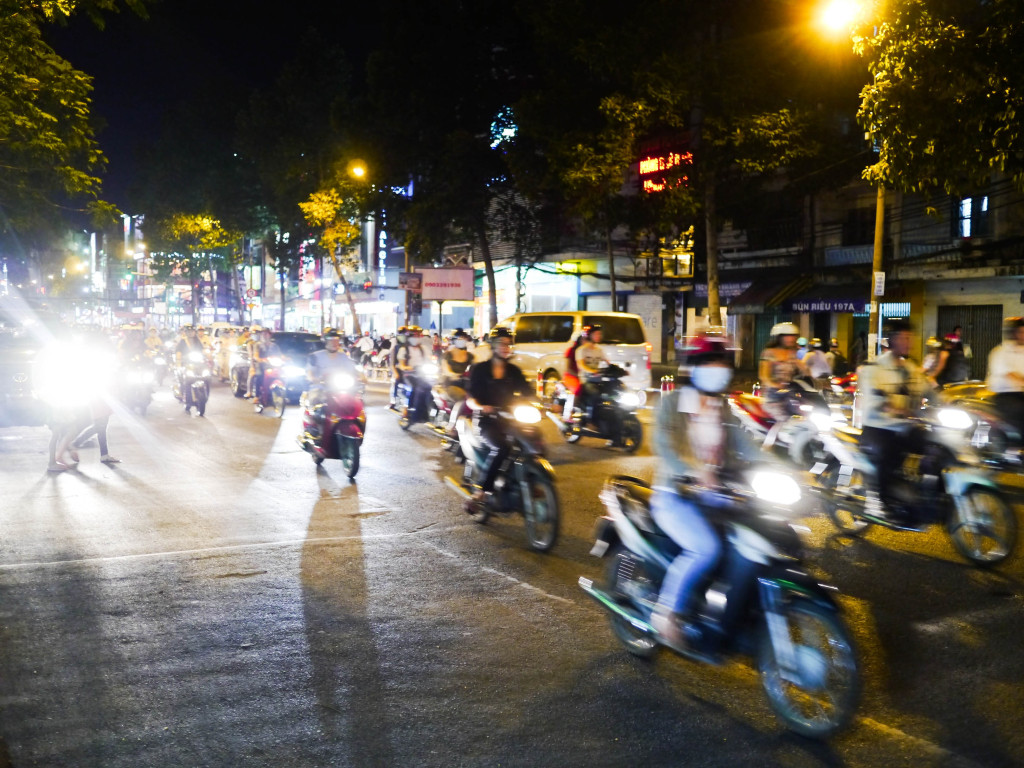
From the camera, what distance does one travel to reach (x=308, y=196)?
52.7 meters

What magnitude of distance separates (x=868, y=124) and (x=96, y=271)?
17123cm

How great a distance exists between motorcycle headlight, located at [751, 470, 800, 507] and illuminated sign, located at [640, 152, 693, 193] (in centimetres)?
2298

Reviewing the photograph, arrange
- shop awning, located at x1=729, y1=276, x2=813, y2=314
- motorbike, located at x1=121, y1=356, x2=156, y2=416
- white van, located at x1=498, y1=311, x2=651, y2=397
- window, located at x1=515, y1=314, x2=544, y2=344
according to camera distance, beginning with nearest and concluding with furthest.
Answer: motorbike, located at x1=121, y1=356, x2=156, y2=416 < white van, located at x1=498, y1=311, x2=651, y2=397 < window, located at x1=515, y1=314, x2=544, y2=344 < shop awning, located at x1=729, y1=276, x2=813, y2=314

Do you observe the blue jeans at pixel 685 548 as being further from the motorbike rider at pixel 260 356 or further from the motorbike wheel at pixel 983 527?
the motorbike rider at pixel 260 356

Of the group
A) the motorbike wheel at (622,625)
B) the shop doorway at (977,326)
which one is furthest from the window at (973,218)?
the motorbike wheel at (622,625)

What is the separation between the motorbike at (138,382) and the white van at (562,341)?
8.10m

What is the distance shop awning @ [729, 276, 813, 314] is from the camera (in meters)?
32.1

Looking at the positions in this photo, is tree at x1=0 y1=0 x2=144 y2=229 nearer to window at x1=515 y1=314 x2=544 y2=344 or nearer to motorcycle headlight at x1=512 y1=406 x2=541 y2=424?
motorcycle headlight at x1=512 y1=406 x2=541 y2=424

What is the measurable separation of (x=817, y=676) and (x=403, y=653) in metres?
2.37

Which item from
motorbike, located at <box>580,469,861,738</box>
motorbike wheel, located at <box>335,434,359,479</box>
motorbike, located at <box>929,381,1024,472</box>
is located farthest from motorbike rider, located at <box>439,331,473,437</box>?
motorbike, located at <box>580,469,861,738</box>

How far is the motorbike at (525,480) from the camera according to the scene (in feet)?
27.2

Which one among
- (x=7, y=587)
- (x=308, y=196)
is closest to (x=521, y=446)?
(x=7, y=587)

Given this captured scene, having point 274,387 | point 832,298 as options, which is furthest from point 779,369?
point 832,298

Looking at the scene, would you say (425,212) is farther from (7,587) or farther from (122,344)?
(7,587)
